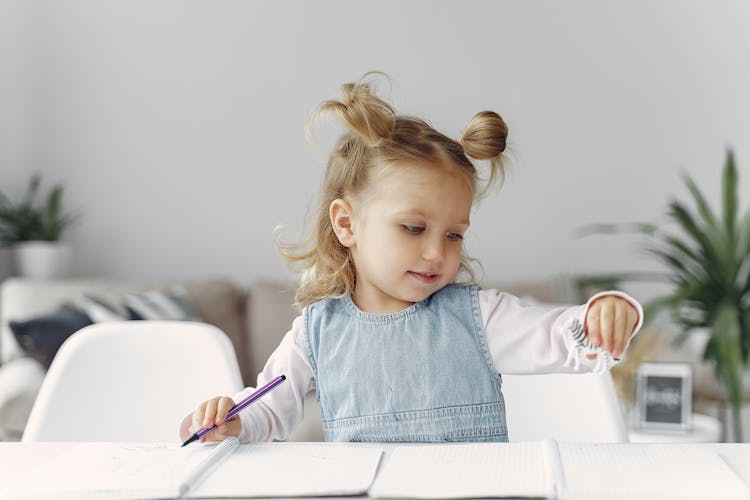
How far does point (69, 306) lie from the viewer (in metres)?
2.85

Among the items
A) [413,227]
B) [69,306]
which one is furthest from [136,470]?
[69,306]

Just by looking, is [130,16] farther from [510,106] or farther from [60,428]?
[60,428]

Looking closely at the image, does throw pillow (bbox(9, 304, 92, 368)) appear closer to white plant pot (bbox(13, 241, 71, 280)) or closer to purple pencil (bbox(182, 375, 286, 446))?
white plant pot (bbox(13, 241, 71, 280))

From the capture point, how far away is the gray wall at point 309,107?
340 centimetres

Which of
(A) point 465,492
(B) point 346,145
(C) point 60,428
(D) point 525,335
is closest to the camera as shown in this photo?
(A) point 465,492

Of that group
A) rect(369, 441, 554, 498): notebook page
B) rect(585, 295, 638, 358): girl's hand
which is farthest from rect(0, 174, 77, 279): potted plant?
rect(585, 295, 638, 358): girl's hand

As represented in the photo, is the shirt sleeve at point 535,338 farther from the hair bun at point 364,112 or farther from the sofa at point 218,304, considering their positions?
the sofa at point 218,304

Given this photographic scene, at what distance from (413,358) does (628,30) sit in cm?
272

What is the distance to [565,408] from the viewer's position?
126 cm

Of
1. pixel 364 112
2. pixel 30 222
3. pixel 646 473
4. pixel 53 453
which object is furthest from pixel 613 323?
pixel 30 222

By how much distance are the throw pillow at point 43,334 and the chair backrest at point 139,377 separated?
134 cm

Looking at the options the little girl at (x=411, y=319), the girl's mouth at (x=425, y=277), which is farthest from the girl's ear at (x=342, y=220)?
the girl's mouth at (x=425, y=277)

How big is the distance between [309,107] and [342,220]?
251 centimetres

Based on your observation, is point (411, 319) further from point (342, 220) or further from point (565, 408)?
point (565, 408)
